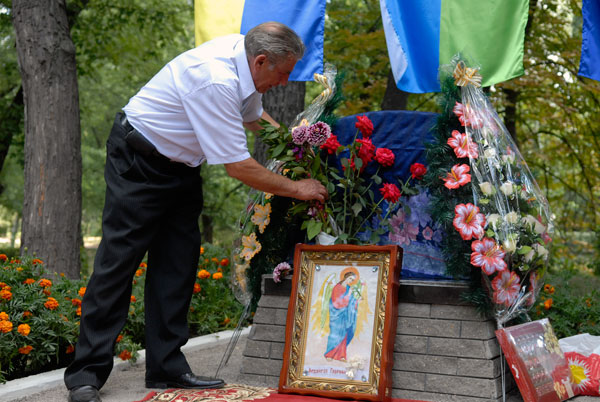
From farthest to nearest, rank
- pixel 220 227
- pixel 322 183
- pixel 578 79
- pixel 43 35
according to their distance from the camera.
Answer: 1. pixel 220 227
2. pixel 578 79
3. pixel 43 35
4. pixel 322 183

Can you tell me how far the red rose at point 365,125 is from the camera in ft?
10.6

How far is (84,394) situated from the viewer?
271cm

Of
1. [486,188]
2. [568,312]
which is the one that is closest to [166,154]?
[486,188]

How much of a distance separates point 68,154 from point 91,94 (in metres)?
9.44

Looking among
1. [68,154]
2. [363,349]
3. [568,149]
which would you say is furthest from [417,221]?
[568,149]

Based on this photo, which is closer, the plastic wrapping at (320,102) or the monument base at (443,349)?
the monument base at (443,349)

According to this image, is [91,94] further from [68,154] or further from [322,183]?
[322,183]

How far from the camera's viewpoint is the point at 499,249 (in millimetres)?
2713

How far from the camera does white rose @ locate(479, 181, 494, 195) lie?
111 inches

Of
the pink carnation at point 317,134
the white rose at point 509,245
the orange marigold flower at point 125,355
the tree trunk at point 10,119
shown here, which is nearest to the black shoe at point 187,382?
the orange marigold flower at point 125,355

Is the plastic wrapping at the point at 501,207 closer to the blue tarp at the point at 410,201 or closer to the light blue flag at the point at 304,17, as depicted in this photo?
the blue tarp at the point at 410,201

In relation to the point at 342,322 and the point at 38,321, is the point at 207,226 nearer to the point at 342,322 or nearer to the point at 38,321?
the point at 38,321

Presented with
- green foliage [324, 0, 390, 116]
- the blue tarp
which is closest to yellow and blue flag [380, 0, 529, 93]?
the blue tarp

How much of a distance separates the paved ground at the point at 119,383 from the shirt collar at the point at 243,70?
148 cm
